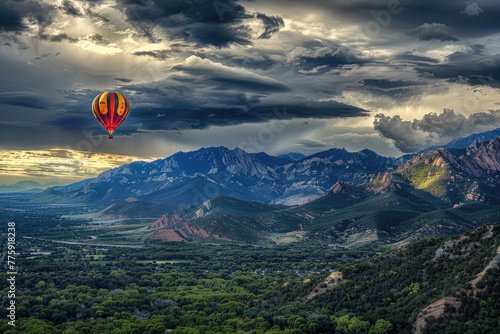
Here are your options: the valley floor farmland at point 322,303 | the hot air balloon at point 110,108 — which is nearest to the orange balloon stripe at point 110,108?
the hot air balloon at point 110,108

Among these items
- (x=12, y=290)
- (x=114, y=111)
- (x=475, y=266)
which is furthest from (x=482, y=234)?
(x=12, y=290)

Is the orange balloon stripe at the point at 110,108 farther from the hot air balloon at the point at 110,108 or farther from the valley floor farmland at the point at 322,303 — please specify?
the valley floor farmland at the point at 322,303

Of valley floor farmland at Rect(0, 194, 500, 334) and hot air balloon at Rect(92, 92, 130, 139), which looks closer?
valley floor farmland at Rect(0, 194, 500, 334)

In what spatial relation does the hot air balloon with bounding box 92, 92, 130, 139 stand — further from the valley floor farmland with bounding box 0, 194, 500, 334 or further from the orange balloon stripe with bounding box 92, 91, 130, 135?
the valley floor farmland with bounding box 0, 194, 500, 334

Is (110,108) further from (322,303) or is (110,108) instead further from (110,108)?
(322,303)

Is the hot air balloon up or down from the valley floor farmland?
up

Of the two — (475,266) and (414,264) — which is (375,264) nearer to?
(414,264)

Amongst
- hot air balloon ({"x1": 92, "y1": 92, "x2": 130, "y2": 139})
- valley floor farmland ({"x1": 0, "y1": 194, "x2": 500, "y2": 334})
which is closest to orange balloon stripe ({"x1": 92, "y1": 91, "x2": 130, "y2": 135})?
hot air balloon ({"x1": 92, "y1": 92, "x2": 130, "y2": 139})

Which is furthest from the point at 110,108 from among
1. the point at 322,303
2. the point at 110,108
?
the point at 322,303
